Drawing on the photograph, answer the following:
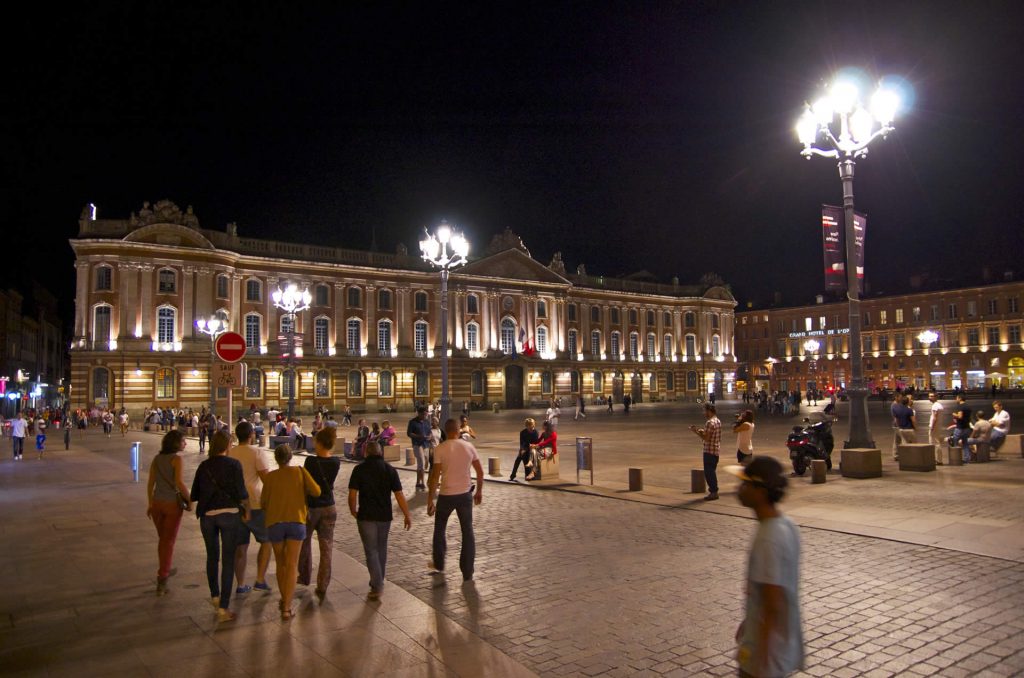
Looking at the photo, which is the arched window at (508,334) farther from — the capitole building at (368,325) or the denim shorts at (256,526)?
the denim shorts at (256,526)

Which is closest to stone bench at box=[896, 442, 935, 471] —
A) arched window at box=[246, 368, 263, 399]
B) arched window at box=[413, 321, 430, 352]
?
arched window at box=[246, 368, 263, 399]

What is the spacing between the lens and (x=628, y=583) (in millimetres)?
7523

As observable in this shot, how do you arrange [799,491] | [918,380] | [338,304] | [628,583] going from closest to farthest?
[628,583] < [799,491] < [338,304] < [918,380]

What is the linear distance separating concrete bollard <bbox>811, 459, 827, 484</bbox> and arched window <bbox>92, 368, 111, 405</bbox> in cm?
5064

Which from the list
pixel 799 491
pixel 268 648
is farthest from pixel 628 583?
pixel 799 491

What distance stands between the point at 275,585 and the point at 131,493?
9.17 meters

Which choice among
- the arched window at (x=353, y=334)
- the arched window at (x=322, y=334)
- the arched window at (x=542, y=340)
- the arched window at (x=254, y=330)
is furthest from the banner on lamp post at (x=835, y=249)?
the arched window at (x=542, y=340)

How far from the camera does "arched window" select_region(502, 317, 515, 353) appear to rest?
72.4m

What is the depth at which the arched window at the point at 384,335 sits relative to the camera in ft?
216

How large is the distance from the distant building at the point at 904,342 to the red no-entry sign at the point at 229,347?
67.4 meters

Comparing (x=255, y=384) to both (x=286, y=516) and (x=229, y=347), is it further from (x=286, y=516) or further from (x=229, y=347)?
(x=286, y=516)

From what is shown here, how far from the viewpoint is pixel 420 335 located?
68.0 metres

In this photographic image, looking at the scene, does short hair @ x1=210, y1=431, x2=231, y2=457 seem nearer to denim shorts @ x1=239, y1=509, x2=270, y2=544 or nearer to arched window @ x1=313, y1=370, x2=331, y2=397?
denim shorts @ x1=239, y1=509, x2=270, y2=544

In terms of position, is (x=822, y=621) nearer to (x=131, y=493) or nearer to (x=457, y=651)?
(x=457, y=651)
